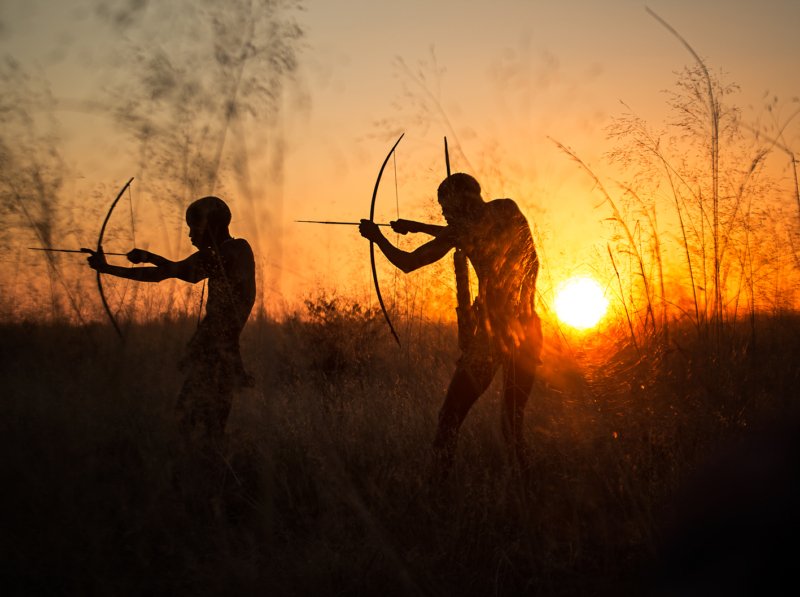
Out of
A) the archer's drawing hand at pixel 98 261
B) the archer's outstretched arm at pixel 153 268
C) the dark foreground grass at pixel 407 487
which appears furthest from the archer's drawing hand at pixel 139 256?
the dark foreground grass at pixel 407 487

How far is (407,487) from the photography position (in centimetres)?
319

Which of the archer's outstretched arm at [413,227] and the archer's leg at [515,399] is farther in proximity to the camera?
the archer's outstretched arm at [413,227]

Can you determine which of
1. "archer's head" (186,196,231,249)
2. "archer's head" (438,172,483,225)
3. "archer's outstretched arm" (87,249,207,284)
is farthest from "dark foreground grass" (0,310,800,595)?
"archer's head" (438,172,483,225)

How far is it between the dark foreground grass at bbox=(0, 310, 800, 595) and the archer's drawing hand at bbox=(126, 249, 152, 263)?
0.63m

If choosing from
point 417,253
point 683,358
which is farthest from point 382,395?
A: point 683,358

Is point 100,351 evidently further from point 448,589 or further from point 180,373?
point 448,589

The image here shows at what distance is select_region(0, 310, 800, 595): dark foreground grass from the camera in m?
1.57

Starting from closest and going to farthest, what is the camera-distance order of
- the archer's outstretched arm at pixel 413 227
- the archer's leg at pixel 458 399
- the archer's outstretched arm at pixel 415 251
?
1. the archer's leg at pixel 458 399
2. the archer's outstretched arm at pixel 415 251
3. the archer's outstretched arm at pixel 413 227

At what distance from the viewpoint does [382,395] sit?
5.28 metres

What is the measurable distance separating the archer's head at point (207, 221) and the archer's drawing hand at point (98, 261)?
1.79 ft

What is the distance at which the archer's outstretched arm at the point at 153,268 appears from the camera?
4.10 meters

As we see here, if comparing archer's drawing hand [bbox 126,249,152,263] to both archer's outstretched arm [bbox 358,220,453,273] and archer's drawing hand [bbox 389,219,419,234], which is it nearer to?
archer's outstretched arm [bbox 358,220,453,273]

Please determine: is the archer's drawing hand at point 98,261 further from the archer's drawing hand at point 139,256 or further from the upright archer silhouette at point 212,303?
the archer's drawing hand at point 139,256

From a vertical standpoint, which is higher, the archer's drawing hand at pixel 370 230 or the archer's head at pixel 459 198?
the archer's head at pixel 459 198
